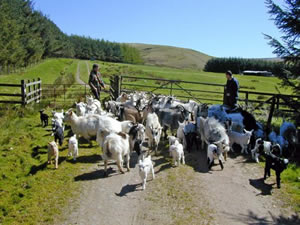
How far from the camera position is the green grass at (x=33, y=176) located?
6471 mm

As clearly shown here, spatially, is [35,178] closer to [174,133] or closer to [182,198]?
[182,198]

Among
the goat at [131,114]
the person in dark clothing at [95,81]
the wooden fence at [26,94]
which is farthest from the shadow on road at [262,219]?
the wooden fence at [26,94]

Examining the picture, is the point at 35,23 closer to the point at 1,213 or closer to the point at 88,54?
the point at 1,213

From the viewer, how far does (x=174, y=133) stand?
12312 mm

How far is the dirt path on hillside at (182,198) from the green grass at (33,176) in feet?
1.50

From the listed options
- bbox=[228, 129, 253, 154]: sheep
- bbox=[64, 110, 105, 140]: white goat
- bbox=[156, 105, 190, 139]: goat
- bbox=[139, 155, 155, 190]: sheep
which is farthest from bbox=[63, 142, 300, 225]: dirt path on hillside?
bbox=[156, 105, 190, 139]: goat

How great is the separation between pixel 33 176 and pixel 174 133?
607cm

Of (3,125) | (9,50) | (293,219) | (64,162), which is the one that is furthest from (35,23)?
(293,219)

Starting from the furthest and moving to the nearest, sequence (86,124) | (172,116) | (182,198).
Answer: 1. (172,116)
2. (86,124)
3. (182,198)

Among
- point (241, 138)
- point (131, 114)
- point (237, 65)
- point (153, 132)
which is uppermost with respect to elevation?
point (237, 65)

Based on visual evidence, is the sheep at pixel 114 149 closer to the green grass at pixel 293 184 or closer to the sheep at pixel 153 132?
the sheep at pixel 153 132

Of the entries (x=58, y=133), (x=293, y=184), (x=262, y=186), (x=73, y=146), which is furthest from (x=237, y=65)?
(x=73, y=146)

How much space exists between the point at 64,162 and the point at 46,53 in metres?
81.6

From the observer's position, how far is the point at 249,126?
11.3 meters
